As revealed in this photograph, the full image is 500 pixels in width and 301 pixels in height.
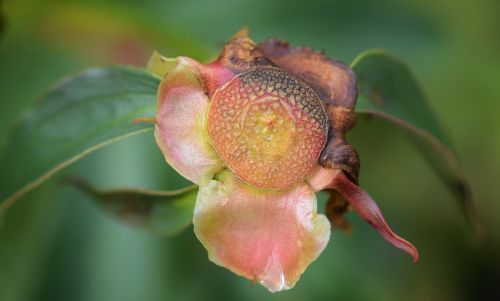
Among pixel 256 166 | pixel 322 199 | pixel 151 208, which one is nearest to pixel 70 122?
pixel 151 208

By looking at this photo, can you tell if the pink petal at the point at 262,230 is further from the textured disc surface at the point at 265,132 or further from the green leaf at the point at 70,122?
the green leaf at the point at 70,122

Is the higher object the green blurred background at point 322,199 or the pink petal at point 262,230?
the pink petal at point 262,230

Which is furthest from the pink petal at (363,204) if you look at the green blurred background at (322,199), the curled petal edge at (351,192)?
the green blurred background at (322,199)

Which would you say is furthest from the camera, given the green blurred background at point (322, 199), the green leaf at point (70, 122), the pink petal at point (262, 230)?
the green blurred background at point (322, 199)

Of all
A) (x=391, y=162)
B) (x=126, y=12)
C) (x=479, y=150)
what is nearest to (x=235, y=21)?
(x=126, y=12)

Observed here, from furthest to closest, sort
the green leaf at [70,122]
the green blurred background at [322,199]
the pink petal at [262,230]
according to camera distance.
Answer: the green blurred background at [322,199], the green leaf at [70,122], the pink petal at [262,230]

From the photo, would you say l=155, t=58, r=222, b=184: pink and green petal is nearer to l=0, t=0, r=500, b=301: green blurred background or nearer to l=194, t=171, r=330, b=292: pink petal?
l=194, t=171, r=330, b=292: pink petal

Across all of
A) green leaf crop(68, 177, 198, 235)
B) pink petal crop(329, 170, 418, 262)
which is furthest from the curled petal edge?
green leaf crop(68, 177, 198, 235)
